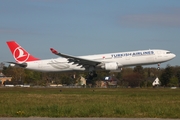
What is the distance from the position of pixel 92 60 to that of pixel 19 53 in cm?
1129

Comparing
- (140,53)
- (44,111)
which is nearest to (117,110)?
(44,111)

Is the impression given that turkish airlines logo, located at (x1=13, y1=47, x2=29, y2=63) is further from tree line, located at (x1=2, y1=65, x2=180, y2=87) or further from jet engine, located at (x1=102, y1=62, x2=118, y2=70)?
tree line, located at (x1=2, y1=65, x2=180, y2=87)

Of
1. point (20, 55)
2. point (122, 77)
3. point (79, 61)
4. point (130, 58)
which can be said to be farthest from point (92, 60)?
point (122, 77)

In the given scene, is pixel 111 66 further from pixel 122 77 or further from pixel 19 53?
pixel 122 77

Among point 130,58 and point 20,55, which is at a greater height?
point 20,55

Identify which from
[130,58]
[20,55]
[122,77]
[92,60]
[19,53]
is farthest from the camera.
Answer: [122,77]

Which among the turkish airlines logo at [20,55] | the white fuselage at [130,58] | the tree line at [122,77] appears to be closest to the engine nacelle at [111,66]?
the white fuselage at [130,58]

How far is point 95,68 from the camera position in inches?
1850

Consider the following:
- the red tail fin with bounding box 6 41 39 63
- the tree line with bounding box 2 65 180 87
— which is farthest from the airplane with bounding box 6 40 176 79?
the tree line with bounding box 2 65 180 87

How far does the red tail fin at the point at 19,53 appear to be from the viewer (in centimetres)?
5049

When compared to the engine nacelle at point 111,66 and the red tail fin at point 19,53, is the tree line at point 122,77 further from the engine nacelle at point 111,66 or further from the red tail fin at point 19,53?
the engine nacelle at point 111,66

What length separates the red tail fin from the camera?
50494 mm

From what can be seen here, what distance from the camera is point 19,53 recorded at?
51281 mm

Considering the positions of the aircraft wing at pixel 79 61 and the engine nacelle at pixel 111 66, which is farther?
the aircraft wing at pixel 79 61
